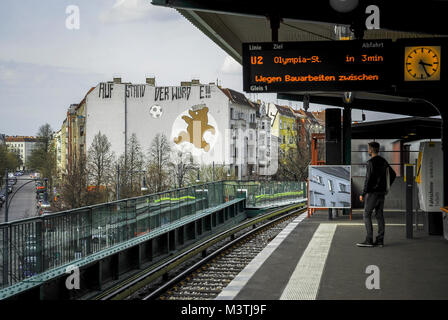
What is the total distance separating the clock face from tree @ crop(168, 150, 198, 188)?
2595 inches

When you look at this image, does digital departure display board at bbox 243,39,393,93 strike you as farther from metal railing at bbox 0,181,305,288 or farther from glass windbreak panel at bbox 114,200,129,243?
glass windbreak panel at bbox 114,200,129,243

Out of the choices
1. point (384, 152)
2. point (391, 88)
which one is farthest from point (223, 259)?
point (384, 152)

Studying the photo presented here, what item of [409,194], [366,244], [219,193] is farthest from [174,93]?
[366,244]

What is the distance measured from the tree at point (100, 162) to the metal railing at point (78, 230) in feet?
182

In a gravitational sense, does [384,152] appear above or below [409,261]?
above

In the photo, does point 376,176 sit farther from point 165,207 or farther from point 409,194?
point 165,207

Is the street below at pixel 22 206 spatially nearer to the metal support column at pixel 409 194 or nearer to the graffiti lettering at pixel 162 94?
the graffiti lettering at pixel 162 94

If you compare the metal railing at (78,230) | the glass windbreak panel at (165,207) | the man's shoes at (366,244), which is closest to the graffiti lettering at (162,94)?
the metal railing at (78,230)

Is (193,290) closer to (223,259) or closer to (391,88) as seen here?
(223,259)

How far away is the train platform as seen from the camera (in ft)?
22.7

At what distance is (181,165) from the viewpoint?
75.6 metres

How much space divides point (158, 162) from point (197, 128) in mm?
7509

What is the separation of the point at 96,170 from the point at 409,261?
6796cm
